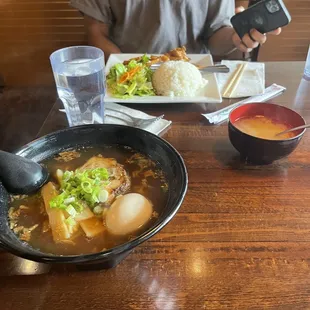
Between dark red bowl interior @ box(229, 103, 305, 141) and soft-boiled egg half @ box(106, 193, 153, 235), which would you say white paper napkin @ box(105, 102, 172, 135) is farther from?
soft-boiled egg half @ box(106, 193, 153, 235)

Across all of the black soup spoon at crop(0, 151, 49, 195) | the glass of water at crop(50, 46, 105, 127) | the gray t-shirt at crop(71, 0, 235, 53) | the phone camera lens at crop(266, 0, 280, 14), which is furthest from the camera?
the gray t-shirt at crop(71, 0, 235, 53)

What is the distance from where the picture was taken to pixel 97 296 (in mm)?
674

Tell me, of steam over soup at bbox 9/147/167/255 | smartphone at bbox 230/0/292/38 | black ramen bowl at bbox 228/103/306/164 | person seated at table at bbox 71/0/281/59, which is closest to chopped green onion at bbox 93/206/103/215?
steam over soup at bbox 9/147/167/255

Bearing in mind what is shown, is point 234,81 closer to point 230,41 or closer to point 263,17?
point 263,17

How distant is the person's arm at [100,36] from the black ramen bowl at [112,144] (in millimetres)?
1111

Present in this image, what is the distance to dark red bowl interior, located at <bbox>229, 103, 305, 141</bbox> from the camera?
3.46ft

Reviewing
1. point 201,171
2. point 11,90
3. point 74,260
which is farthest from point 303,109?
point 11,90

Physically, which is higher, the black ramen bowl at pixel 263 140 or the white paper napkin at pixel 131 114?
the black ramen bowl at pixel 263 140

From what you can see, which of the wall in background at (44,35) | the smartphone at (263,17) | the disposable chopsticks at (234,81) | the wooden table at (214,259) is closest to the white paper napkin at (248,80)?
the disposable chopsticks at (234,81)

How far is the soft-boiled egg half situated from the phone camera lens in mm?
956

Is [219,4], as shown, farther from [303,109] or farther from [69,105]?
[69,105]

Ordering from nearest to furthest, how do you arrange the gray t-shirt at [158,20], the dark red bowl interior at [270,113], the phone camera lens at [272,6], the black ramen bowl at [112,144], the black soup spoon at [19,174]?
1. the black ramen bowl at [112,144]
2. the black soup spoon at [19,174]
3. the dark red bowl interior at [270,113]
4. the phone camera lens at [272,6]
5. the gray t-shirt at [158,20]

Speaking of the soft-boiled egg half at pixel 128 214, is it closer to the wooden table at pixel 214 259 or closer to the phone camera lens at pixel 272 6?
the wooden table at pixel 214 259

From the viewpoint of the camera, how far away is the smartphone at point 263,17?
1323 millimetres
